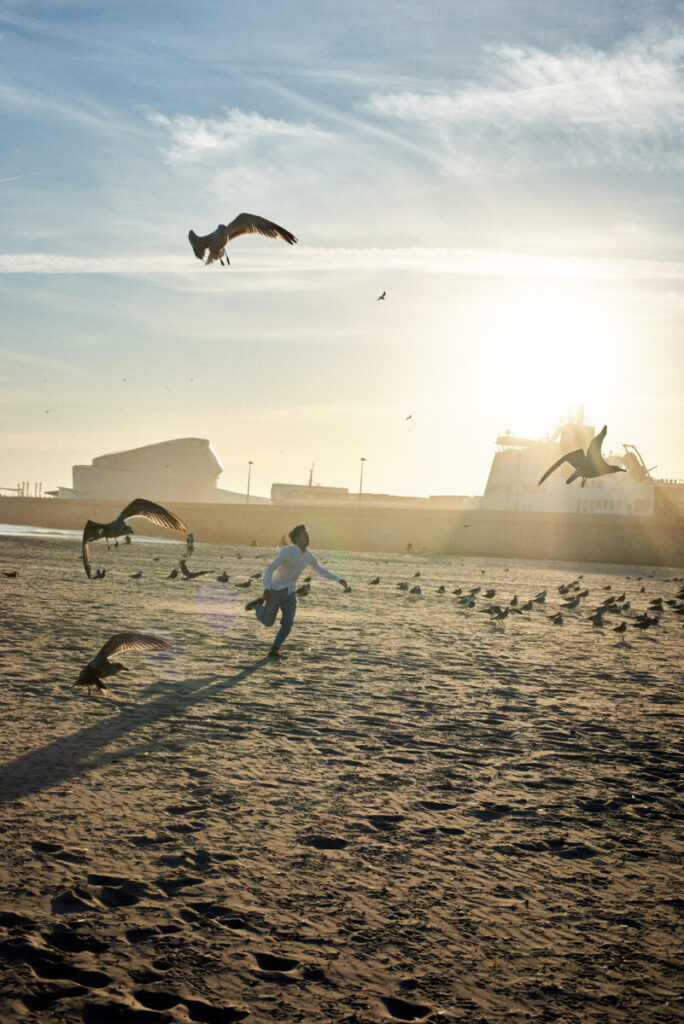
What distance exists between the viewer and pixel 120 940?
3.67 metres

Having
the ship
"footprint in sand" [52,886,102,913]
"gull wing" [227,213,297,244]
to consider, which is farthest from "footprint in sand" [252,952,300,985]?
the ship

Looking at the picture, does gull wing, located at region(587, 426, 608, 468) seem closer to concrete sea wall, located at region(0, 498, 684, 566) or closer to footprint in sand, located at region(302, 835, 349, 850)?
footprint in sand, located at region(302, 835, 349, 850)

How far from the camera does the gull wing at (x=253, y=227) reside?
28.4 feet

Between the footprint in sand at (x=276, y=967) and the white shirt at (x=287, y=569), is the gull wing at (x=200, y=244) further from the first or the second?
the footprint in sand at (x=276, y=967)

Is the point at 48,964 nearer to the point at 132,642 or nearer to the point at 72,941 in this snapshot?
the point at 72,941

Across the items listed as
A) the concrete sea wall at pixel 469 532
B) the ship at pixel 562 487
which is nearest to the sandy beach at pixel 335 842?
the concrete sea wall at pixel 469 532

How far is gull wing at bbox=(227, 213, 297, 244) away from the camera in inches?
341

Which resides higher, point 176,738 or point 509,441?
point 509,441

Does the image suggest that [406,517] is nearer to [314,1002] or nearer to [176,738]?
[176,738]

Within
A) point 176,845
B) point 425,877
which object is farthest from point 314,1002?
point 176,845

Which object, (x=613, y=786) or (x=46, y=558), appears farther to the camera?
(x=46, y=558)

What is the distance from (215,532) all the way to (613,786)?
56940 millimetres

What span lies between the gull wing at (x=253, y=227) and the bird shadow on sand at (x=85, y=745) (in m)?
4.56

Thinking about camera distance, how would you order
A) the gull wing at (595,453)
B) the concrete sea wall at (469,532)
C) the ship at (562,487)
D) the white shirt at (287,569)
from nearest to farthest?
the gull wing at (595,453), the white shirt at (287,569), the concrete sea wall at (469,532), the ship at (562,487)
